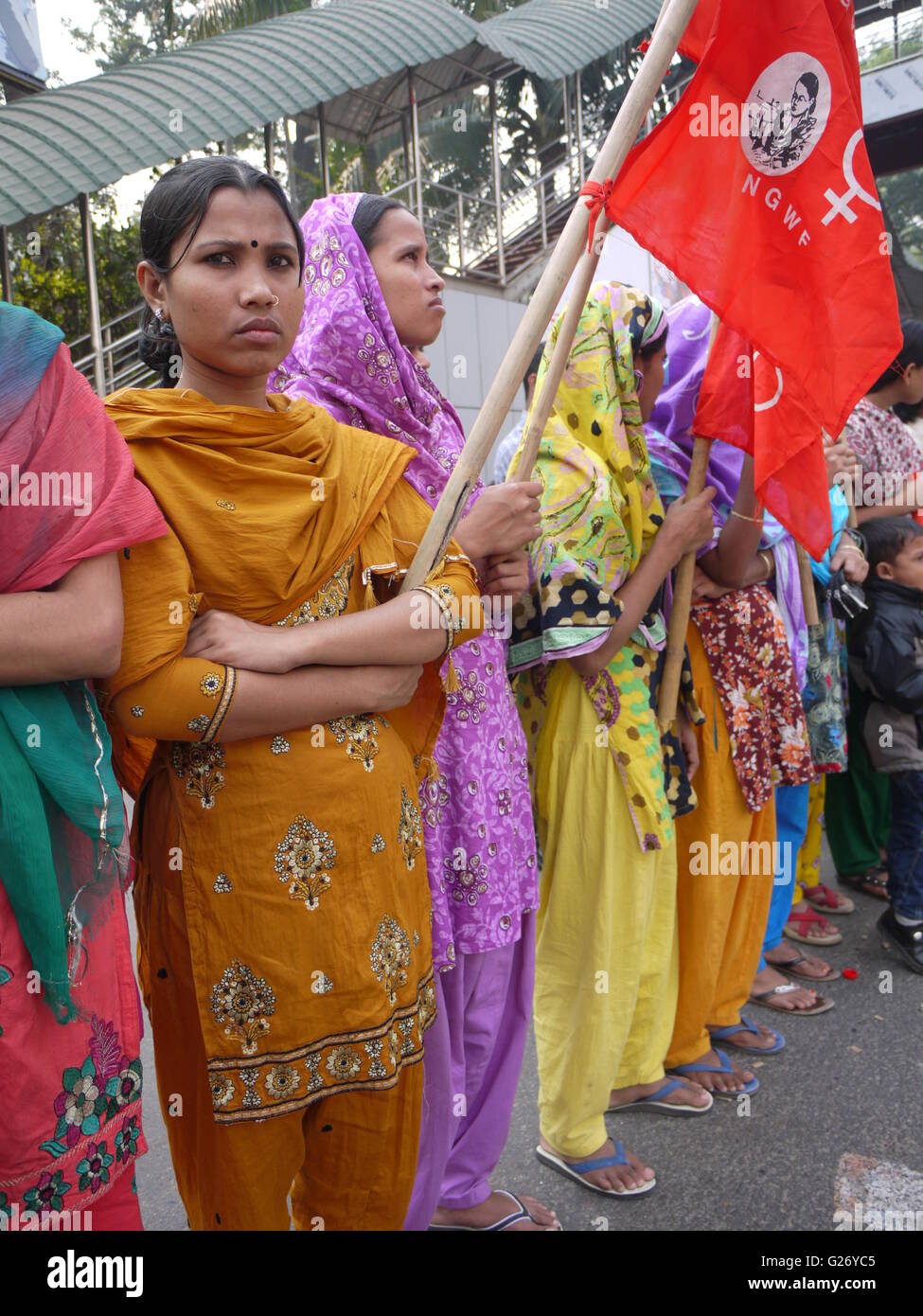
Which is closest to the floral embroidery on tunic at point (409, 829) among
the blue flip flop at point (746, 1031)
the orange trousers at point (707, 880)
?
the orange trousers at point (707, 880)

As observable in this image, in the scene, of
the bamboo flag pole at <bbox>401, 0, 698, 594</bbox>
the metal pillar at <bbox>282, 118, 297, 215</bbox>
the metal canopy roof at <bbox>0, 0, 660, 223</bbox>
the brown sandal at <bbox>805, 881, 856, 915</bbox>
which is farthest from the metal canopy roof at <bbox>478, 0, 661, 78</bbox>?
the bamboo flag pole at <bbox>401, 0, 698, 594</bbox>

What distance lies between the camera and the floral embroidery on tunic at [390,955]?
141 centimetres

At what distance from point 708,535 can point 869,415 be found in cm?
193

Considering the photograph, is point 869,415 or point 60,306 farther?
point 60,306

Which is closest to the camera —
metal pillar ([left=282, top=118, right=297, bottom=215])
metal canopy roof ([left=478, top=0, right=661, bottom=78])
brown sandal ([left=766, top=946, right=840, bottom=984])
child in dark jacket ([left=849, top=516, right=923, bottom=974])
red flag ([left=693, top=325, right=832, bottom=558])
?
red flag ([left=693, top=325, right=832, bottom=558])

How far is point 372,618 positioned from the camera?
1.41 m

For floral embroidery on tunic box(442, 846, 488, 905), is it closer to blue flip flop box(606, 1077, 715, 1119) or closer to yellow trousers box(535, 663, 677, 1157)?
yellow trousers box(535, 663, 677, 1157)

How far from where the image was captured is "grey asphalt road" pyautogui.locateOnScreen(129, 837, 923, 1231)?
87.0 inches

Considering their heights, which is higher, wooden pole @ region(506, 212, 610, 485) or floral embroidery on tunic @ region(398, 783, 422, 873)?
wooden pole @ region(506, 212, 610, 485)

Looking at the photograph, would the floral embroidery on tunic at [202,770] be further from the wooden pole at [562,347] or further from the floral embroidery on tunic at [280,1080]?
the wooden pole at [562,347]

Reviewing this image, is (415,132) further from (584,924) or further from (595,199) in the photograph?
(584,924)

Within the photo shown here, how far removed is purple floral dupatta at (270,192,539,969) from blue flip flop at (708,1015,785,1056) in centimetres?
123
